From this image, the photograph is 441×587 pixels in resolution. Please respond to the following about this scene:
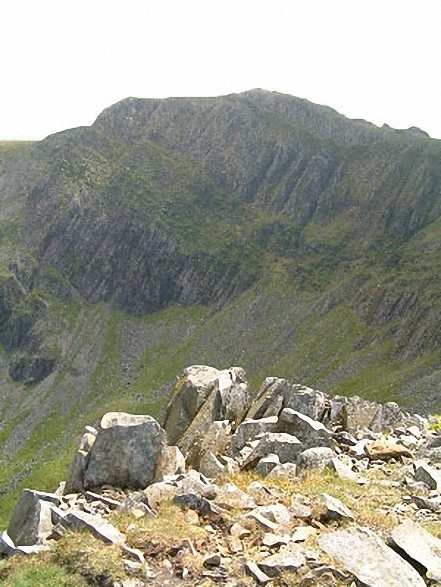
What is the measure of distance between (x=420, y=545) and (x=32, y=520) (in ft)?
34.9

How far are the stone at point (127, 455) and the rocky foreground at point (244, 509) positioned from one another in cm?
4

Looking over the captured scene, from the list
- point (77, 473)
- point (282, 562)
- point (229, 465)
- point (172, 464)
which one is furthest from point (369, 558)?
point (77, 473)

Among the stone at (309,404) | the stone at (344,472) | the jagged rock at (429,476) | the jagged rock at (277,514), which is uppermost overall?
the jagged rock at (277,514)

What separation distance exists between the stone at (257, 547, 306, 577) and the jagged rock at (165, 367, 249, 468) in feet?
45.5

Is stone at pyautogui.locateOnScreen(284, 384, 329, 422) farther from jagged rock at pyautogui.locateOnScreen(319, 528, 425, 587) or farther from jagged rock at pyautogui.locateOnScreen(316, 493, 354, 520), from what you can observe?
jagged rock at pyautogui.locateOnScreen(319, 528, 425, 587)

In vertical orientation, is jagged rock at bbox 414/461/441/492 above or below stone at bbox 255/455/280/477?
above

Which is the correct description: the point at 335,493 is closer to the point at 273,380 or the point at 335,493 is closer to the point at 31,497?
the point at 31,497

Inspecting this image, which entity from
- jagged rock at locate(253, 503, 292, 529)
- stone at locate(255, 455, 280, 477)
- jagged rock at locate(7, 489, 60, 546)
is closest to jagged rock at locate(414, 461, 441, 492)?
stone at locate(255, 455, 280, 477)

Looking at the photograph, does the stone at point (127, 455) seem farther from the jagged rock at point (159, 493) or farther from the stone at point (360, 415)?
the stone at point (360, 415)

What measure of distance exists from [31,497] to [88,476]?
3989mm

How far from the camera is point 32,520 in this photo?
15.8 m

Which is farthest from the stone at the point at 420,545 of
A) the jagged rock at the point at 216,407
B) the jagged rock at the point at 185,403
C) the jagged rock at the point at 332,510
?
the jagged rock at the point at 185,403

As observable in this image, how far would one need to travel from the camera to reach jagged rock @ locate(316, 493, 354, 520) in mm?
14305

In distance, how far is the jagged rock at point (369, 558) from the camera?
11.3 m
